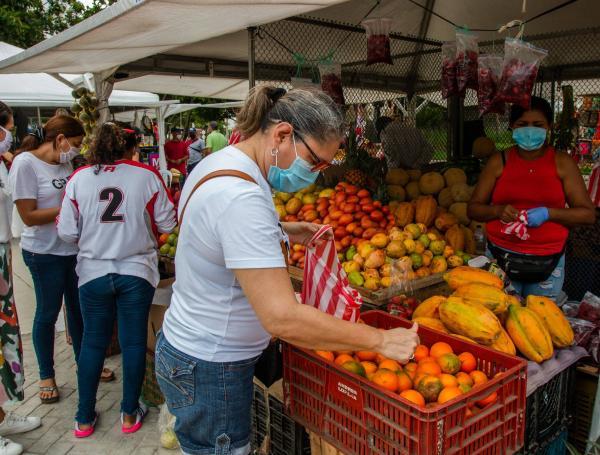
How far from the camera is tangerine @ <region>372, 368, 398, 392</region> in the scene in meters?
1.71

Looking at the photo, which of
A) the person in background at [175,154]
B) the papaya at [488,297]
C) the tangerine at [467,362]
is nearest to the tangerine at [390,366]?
the tangerine at [467,362]

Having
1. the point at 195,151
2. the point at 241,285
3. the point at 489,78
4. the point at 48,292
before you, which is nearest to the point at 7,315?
the point at 48,292

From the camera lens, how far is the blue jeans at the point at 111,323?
10.6 feet

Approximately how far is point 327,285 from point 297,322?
52cm

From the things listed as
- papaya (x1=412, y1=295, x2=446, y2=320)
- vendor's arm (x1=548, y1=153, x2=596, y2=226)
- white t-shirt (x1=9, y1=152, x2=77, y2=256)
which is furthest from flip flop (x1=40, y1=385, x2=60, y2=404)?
vendor's arm (x1=548, y1=153, x2=596, y2=226)

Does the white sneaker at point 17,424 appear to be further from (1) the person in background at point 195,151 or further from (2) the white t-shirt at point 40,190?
(1) the person in background at point 195,151

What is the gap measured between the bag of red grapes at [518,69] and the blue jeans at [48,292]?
129 inches

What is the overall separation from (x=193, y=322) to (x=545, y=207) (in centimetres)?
224

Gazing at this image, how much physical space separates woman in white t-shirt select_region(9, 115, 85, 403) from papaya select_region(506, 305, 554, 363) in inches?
119

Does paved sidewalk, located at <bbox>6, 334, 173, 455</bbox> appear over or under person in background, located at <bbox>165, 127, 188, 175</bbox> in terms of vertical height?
under

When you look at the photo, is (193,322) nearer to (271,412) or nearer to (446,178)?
(271,412)

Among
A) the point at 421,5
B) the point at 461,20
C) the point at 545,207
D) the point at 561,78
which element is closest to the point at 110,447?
the point at 545,207

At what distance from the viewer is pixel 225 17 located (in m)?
3.05

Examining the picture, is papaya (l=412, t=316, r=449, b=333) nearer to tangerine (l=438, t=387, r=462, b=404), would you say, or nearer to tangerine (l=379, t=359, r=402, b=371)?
tangerine (l=379, t=359, r=402, b=371)
